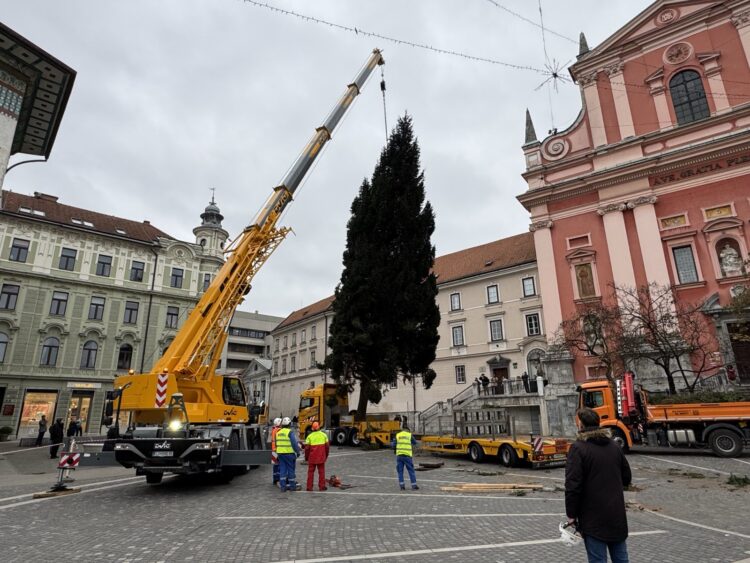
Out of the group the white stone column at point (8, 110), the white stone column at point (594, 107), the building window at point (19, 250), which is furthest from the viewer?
the building window at point (19, 250)

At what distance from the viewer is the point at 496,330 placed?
35.5 m

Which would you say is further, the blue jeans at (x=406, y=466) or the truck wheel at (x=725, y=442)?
the truck wheel at (x=725, y=442)

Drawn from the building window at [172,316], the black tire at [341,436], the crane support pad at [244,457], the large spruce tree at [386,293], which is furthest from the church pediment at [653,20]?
the building window at [172,316]

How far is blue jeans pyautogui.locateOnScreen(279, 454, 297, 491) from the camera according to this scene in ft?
34.4

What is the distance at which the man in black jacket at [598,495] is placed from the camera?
12.0ft

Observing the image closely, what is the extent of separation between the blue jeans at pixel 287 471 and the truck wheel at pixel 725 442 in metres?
13.9

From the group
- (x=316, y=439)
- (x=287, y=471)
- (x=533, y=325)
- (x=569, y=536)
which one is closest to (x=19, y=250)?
(x=287, y=471)

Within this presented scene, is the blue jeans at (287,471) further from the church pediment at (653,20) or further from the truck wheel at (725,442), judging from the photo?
the church pediment at (653,20)

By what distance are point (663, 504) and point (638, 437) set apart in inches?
416

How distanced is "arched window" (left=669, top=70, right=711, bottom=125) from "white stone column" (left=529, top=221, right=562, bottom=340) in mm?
9504

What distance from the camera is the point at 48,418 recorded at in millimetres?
31094

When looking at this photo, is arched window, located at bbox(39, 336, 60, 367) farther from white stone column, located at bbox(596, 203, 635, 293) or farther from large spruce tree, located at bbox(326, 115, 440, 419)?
white stone column, located at bbox(596, 203, 635, 293)

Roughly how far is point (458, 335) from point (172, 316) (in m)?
24.4

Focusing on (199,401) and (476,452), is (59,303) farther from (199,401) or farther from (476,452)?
(476,452)
